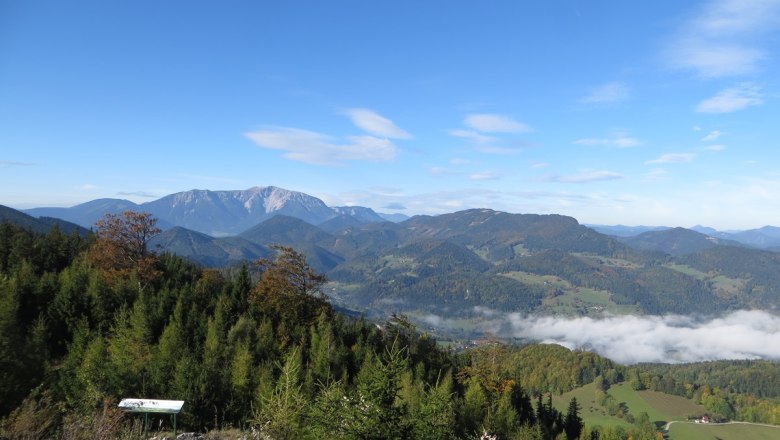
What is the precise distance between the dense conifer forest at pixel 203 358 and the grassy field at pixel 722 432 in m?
119

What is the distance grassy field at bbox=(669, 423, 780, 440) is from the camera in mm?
168250

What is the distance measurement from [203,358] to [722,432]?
22518cm

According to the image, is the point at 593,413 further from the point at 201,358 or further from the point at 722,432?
the point at 201,358

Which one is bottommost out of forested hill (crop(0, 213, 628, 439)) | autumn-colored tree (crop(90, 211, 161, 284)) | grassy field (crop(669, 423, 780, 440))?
grassy field (crop(669, 423, 780, 440))

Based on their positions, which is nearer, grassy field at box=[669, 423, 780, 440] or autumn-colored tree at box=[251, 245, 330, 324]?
autumn-colored tree at box=[251, 245, 330, 324]

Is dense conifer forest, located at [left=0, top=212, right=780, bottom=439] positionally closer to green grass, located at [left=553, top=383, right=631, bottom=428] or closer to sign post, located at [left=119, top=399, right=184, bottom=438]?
sign post, located at [left=119, top=399, right=184, bottom=438]

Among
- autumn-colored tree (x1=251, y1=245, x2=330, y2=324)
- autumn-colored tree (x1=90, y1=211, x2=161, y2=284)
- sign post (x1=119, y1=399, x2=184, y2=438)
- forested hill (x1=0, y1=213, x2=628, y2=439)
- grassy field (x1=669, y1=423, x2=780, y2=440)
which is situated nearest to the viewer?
forested hill (x1=0, y1=213, x2=628, y2=439)

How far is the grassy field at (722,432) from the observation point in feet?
552

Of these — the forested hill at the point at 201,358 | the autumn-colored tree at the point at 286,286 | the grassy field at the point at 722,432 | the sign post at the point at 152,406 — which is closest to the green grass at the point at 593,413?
the grassy field at the point at 722,432

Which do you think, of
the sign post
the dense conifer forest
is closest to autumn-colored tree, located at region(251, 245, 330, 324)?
the dense conifer forest

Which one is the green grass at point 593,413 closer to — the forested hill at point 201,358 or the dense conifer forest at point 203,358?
the dense conifer forest at point 203,358

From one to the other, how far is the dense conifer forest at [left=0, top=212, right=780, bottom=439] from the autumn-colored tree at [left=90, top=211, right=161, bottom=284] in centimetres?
21

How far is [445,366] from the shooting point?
83.3 m

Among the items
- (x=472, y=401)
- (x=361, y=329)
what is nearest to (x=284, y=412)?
(x=472, y=401)
